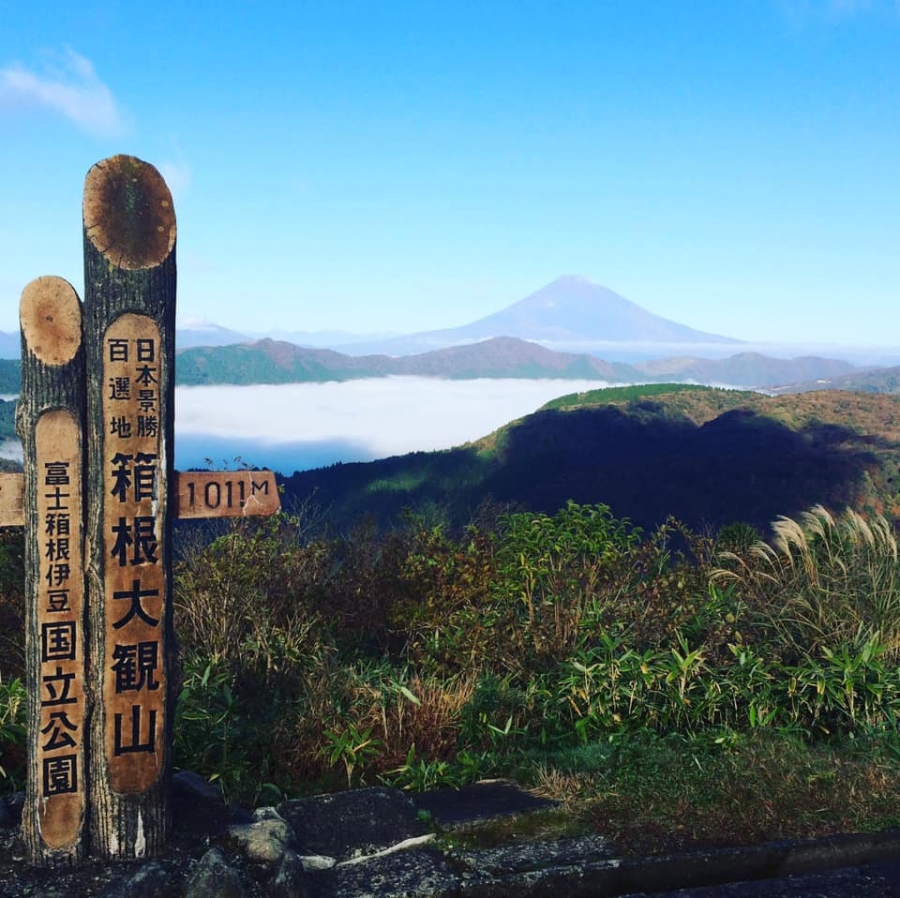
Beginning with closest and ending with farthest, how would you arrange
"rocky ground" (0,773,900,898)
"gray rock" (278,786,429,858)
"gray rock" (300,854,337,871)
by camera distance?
"rocky ground" (0,773,900,898) < "gray rock" (300,854,337,871) < "gray rock" (278,786,429,858)

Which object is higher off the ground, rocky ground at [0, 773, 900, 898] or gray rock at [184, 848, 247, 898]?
gray rock at [184, 848, 247, 898]

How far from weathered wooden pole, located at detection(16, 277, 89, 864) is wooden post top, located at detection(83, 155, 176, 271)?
28 centimetres

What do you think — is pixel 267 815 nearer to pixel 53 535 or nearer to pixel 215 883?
pixel 215 883

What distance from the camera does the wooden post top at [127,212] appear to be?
4203 mm

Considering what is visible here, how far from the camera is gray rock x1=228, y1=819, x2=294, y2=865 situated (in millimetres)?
4301

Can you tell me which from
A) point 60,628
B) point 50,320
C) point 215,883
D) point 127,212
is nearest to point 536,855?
point 215,883

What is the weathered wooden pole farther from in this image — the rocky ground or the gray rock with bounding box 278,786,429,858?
the gray rock with bounding box 278,786,429,858

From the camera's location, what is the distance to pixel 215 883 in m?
3.98

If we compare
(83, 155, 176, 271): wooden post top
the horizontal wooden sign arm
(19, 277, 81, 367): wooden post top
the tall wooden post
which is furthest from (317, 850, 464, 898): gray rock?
(83, 155, 176, 271): wooden post top

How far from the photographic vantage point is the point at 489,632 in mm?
7160

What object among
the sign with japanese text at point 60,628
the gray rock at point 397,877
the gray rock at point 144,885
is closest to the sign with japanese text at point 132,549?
the sign with japanese text at point 60,628

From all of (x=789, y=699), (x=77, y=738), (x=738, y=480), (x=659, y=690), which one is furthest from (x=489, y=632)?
(x=738, y=480)

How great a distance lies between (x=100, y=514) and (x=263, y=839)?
5.25 ft

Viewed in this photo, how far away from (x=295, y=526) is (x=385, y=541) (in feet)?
2.80
